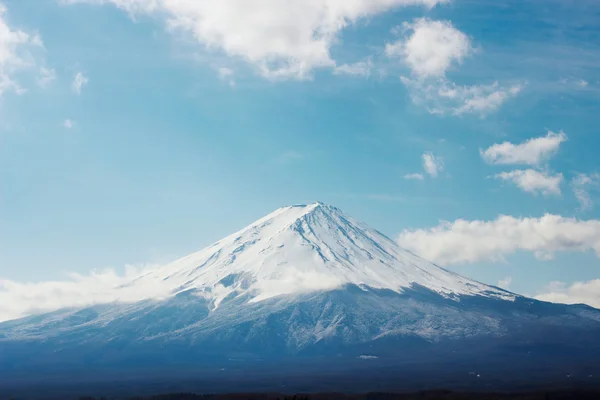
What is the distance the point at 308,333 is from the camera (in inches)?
6570

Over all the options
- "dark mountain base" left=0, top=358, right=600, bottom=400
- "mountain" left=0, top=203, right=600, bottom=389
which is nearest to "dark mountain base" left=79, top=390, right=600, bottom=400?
"dark mountain base" left=0, top=358, right=600, bottom=400

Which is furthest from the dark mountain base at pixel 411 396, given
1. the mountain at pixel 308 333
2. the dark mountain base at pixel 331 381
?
the mountain at pixel 308 333

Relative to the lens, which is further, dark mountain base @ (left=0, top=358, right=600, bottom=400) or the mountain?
the mountain

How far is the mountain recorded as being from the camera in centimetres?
13850

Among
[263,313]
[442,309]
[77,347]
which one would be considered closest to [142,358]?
[77,347]

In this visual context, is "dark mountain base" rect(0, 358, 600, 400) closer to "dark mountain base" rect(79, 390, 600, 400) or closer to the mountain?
"dark mountain base" rect(79, 390, 600, 400)

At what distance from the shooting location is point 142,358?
15025 centimetres

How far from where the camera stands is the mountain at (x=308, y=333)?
138m

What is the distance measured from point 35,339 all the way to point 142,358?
36358 millimetres

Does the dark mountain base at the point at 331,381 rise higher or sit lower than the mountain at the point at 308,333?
lower

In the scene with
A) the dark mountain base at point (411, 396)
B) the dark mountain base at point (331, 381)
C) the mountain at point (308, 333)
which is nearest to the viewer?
the dark mountain base at point (411, 396)

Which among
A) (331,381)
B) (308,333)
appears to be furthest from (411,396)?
(308,333)

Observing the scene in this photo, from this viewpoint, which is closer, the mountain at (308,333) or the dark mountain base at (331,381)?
the dark mountain base at (331,381)

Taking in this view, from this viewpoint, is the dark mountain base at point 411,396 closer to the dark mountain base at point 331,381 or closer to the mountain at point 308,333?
the dark mountain base at point 331,381
